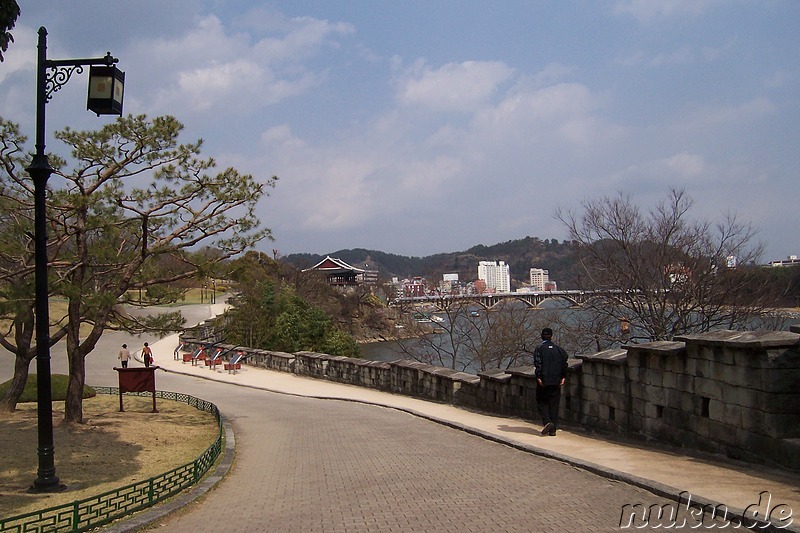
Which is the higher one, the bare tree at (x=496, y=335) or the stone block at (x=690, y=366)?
the stone block at (x=690, y=366)

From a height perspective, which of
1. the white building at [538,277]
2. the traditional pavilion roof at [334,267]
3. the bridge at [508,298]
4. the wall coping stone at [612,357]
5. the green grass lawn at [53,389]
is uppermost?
the traditional pavilion roof at [334,267]

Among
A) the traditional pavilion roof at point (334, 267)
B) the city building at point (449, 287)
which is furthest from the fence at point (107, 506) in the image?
the traditional pavilion roof at point (334, 267)

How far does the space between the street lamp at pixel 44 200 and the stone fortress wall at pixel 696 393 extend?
7.67m

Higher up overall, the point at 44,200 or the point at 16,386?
the point at 44,200

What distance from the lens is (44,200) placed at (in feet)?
26.9

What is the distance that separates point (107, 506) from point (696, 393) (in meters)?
6.78

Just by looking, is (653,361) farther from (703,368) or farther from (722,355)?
(722,355)

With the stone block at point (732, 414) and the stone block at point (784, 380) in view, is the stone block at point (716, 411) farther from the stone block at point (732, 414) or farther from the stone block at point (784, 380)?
the stone block at point (784, 380)

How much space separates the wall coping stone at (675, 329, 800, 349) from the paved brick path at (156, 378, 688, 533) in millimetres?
1935

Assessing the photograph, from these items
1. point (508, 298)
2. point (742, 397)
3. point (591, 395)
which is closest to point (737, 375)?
point (742, 397)

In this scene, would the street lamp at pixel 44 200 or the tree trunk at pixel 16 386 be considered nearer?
the street lamp at pixel 44 200

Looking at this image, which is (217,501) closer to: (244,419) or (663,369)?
(663,369)

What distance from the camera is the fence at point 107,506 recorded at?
241 inches

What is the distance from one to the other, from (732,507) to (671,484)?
3.33 ft
